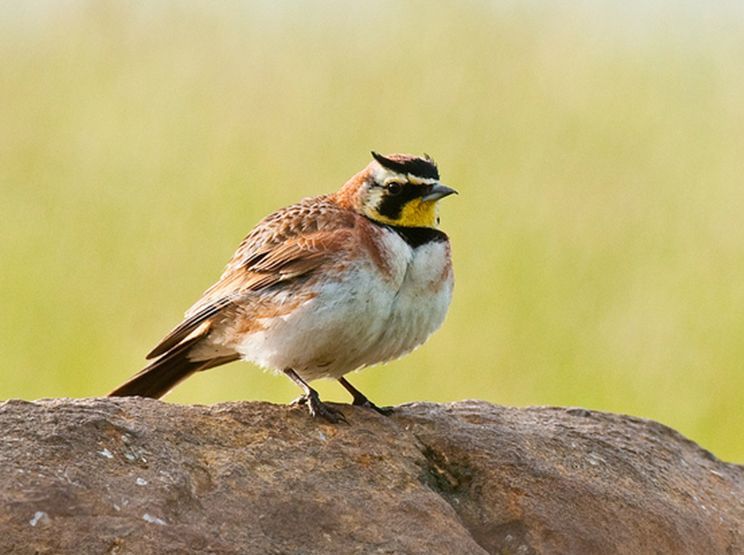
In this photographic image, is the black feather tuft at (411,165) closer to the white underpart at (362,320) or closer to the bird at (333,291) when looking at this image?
the bird at (333,291)

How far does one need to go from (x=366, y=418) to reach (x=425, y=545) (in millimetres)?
1294

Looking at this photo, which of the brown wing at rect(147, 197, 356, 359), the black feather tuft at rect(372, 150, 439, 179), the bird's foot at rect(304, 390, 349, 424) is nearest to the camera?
the bird's foot at rect(304, 390, 349, 424)

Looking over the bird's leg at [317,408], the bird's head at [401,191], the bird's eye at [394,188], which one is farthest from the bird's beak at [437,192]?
the bird's leg at [317,408]

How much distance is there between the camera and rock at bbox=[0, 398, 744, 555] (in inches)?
201

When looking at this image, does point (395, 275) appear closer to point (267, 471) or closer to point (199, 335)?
point (199, 335)

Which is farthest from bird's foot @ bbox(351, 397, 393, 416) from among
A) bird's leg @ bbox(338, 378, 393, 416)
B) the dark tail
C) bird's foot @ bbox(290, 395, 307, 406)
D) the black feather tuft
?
the black feather tuft

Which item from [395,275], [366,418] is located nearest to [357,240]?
[395,275]

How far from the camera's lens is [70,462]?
5.32m

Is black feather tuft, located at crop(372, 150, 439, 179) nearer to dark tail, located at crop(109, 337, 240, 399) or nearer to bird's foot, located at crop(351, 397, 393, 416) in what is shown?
bird's foot, located at crop(351, 397, 393, 416)

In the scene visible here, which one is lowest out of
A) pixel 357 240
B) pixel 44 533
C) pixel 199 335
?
pixel 44 533

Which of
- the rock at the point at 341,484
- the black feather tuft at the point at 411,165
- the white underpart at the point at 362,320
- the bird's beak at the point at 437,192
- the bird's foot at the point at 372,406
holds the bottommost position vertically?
the rock at the point at 341,484

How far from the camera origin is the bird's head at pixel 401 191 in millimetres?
7586

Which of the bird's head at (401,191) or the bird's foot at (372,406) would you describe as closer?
the bird's foot at (372,406)

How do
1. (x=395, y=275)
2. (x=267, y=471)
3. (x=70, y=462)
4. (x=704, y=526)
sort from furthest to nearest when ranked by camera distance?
(x=395, y=275) → (x=704, y=526) → (x=267, y=471) → (x=70, y=462)
